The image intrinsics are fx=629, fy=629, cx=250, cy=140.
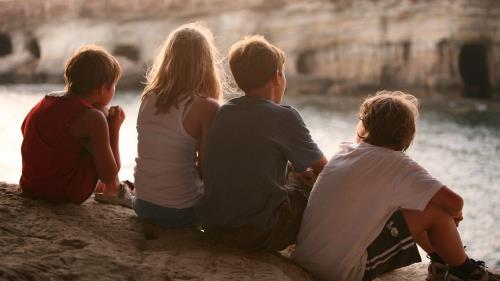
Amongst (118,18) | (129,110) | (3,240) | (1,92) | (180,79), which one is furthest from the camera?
(118,18)

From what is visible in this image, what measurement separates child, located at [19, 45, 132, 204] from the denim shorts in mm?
206

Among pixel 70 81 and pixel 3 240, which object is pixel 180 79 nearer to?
pixel 70 81

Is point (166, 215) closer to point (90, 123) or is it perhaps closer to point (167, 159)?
point (167, 159)

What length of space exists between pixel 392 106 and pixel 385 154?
0.62ft

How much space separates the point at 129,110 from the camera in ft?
46.2

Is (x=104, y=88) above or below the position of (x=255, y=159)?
above

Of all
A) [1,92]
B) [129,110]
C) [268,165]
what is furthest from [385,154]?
[1,92]

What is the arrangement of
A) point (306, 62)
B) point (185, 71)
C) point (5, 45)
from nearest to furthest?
1. point (185, 71)
2. point (306, 62)
3. point (5, 45)

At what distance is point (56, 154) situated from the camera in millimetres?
2617

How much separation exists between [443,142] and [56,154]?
897 cm

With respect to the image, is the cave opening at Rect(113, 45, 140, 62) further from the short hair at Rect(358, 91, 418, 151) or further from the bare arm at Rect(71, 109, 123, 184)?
the short hair at Rect(358, 91, 418, 151)

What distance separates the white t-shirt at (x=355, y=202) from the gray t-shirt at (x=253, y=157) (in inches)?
5.3

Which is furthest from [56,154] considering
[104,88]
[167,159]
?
[167,159]

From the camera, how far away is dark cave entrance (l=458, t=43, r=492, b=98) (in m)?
17.3
